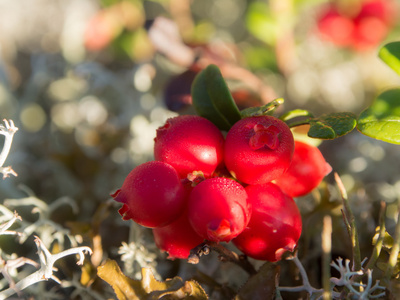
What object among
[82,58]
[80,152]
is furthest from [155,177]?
[82,58]

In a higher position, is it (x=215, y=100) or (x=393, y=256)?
(x=215, y=100)

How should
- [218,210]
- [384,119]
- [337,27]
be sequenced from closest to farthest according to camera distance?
[218,210]
[384,119]
[337,27]

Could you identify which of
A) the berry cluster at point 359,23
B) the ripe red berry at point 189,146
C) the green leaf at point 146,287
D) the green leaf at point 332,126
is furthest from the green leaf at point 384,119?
the berry cluster at point 359,23

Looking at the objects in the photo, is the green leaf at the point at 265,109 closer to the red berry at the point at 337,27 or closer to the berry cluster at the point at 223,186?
the berry cluster at the point at 223,186

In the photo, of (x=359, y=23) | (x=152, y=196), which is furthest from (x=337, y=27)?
(x=152, y=196)

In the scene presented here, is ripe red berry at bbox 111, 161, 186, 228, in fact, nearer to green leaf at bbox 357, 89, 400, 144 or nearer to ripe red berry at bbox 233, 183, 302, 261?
ripe red berry at bbox 233, 183, 302, 261

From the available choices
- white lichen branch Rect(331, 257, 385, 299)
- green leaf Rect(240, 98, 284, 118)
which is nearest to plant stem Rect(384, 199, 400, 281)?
white lichen branch Rect(331, 257, 385, 299)

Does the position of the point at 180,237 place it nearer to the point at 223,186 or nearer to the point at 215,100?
the point at 223,186
